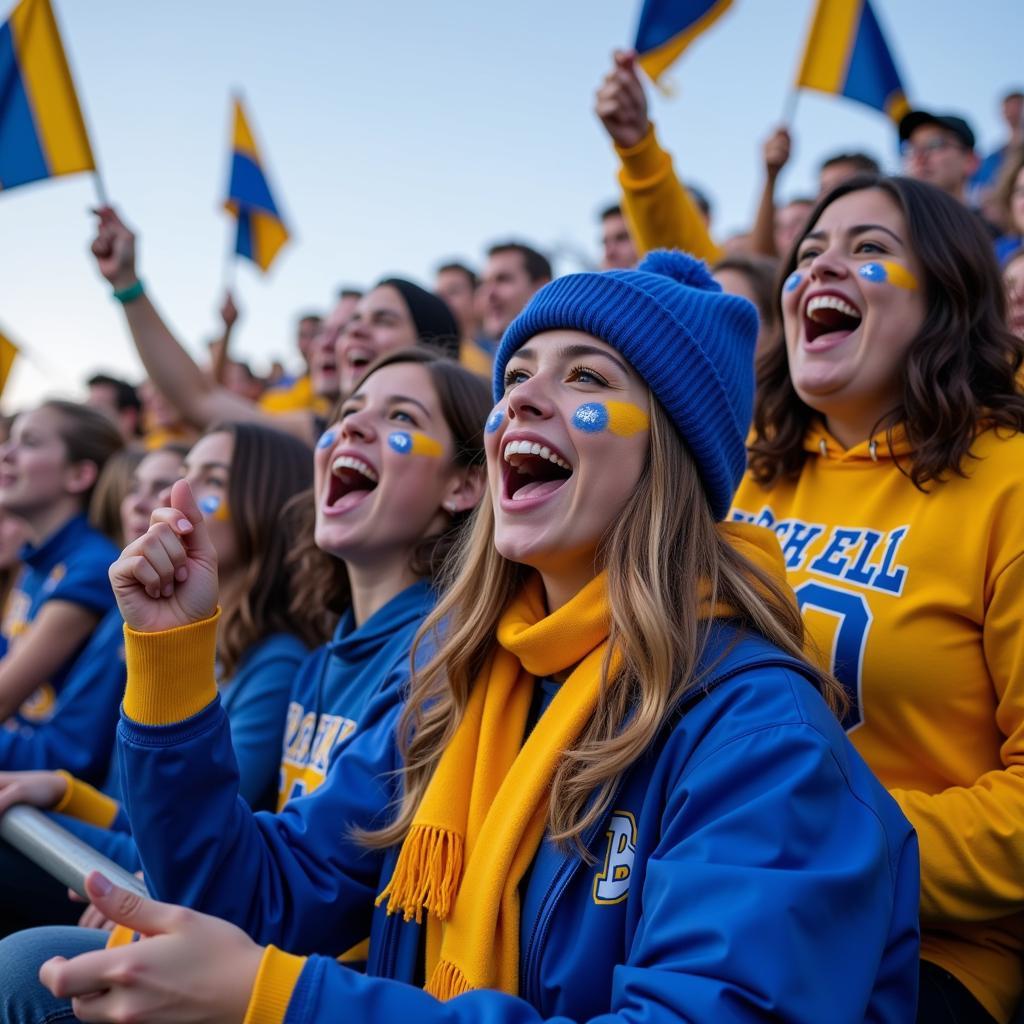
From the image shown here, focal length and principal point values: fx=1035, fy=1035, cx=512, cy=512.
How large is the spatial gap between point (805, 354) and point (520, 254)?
4512 millimetres

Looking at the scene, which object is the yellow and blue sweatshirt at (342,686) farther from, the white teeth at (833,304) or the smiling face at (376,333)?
the smiling face at (376,333)

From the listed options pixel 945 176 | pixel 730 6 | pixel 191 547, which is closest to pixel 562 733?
pixel 191 547

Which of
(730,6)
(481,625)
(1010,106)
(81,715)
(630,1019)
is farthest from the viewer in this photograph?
(1010,106)

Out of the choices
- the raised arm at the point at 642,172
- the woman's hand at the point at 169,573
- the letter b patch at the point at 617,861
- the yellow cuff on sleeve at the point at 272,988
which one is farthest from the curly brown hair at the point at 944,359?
the yellow cuff on sleeve at the point at 272,988

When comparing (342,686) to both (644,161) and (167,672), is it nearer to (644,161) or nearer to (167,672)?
(167,672)

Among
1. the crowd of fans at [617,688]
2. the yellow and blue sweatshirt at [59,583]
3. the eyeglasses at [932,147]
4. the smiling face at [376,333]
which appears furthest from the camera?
the eyeglasses at [932,147]

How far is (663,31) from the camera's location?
4594 mm

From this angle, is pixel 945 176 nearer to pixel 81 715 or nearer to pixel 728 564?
pixel 728 564

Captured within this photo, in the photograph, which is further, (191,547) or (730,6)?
(730,6)

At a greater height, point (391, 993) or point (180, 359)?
point (180, 359)

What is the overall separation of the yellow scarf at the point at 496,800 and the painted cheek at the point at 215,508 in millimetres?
1809

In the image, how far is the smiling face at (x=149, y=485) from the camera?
172 inches

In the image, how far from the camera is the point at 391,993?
1.42m

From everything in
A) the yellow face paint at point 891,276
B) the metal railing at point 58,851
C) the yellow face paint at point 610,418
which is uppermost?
the yellow face paint at point 891,276
